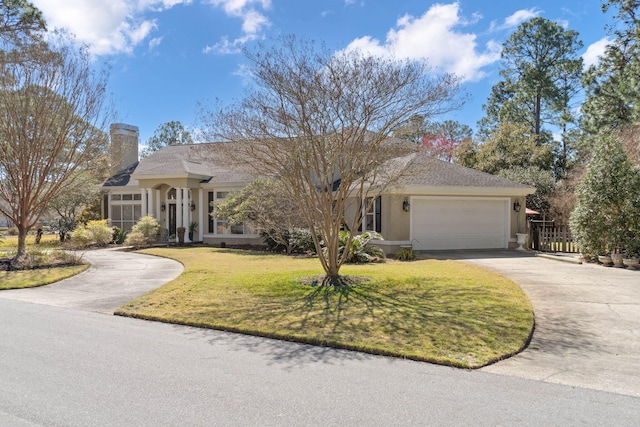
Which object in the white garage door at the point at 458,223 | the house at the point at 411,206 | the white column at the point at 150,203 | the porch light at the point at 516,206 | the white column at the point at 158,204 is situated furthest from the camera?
the white column at the point at 158,204

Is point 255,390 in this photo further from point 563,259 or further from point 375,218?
point 375,218

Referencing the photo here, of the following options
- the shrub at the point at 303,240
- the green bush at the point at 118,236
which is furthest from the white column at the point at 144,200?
the shrub at the point at 303,240

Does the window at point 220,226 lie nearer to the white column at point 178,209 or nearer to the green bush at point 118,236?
the white column at point 178,209

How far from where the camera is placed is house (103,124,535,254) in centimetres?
1694

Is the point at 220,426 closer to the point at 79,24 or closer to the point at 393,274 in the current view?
the point at 393,274

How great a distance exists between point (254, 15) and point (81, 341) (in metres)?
9.93

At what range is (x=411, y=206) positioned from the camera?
17078 mm

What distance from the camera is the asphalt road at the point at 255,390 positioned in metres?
3.72

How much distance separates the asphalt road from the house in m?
8.77

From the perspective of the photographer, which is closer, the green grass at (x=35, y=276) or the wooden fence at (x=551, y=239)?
the green grass at (x=35, y=276)

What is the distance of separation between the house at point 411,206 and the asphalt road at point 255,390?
8.77 meters

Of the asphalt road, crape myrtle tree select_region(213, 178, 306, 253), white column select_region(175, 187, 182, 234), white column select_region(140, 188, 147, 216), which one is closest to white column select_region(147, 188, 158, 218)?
white column select_region(140, 188, 147, 216)

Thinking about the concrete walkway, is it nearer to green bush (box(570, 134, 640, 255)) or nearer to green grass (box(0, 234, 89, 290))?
green grass (box(0, 234, 89, 290))

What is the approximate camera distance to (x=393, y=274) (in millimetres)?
10789
